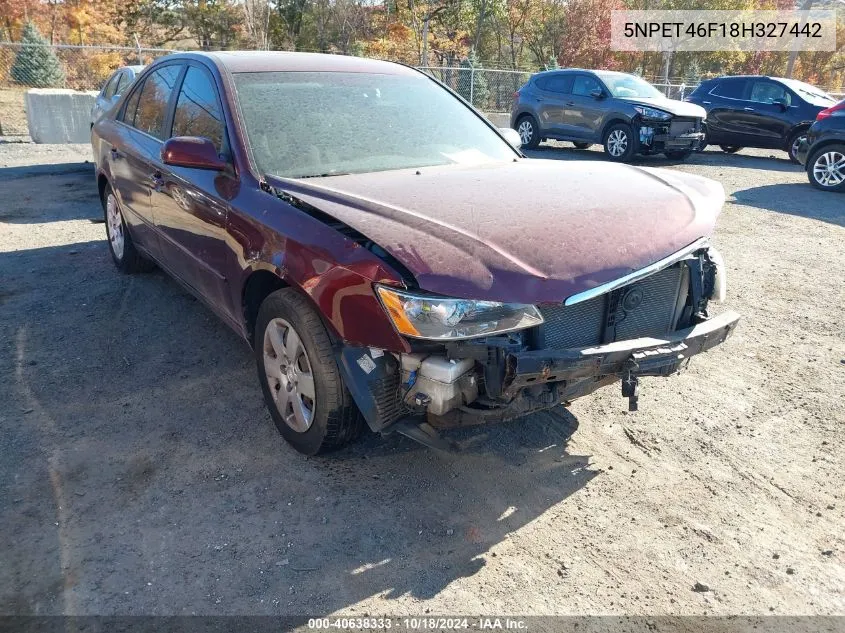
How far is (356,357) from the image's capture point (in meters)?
2.65

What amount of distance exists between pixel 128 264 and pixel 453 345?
13.6ft

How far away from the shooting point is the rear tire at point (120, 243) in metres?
5.48

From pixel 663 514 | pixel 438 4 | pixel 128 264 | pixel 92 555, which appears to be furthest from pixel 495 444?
pixel 438 4

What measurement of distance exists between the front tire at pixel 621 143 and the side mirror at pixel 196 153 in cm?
1086

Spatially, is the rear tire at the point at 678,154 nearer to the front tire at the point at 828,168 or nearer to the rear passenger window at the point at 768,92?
the rear passenger window at the point at 768,92

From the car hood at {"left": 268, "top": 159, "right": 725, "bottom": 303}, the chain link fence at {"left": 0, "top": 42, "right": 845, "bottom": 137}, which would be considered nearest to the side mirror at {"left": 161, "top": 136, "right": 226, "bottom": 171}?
the car hood at {"left": 268, "top": 159, "right": 725, "bottom": 303}

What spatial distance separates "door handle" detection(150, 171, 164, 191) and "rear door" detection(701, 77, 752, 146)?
1331cm

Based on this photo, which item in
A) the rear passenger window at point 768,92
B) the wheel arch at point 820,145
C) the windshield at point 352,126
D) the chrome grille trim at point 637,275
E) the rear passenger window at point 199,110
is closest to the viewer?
the chrome grille trim at point 637,275

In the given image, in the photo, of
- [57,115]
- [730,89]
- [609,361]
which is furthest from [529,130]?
[609,361]

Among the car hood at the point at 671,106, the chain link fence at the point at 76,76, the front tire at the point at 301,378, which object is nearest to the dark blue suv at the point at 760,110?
the car hood at the point at 671,106

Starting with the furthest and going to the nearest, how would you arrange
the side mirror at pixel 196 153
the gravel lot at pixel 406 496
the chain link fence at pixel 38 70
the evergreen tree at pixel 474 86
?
the evergreen tree at pixel 474 86, the chain link fence at pixel 38 70, the side mirror at pixel 196 153, the gravel lot at pixel 406 496

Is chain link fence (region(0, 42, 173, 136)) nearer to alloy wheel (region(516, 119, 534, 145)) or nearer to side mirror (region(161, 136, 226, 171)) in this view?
alloy wheel (region(516, 119, 534, 145))

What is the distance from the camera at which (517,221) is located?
276 cm

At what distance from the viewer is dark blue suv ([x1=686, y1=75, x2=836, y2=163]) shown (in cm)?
1345
